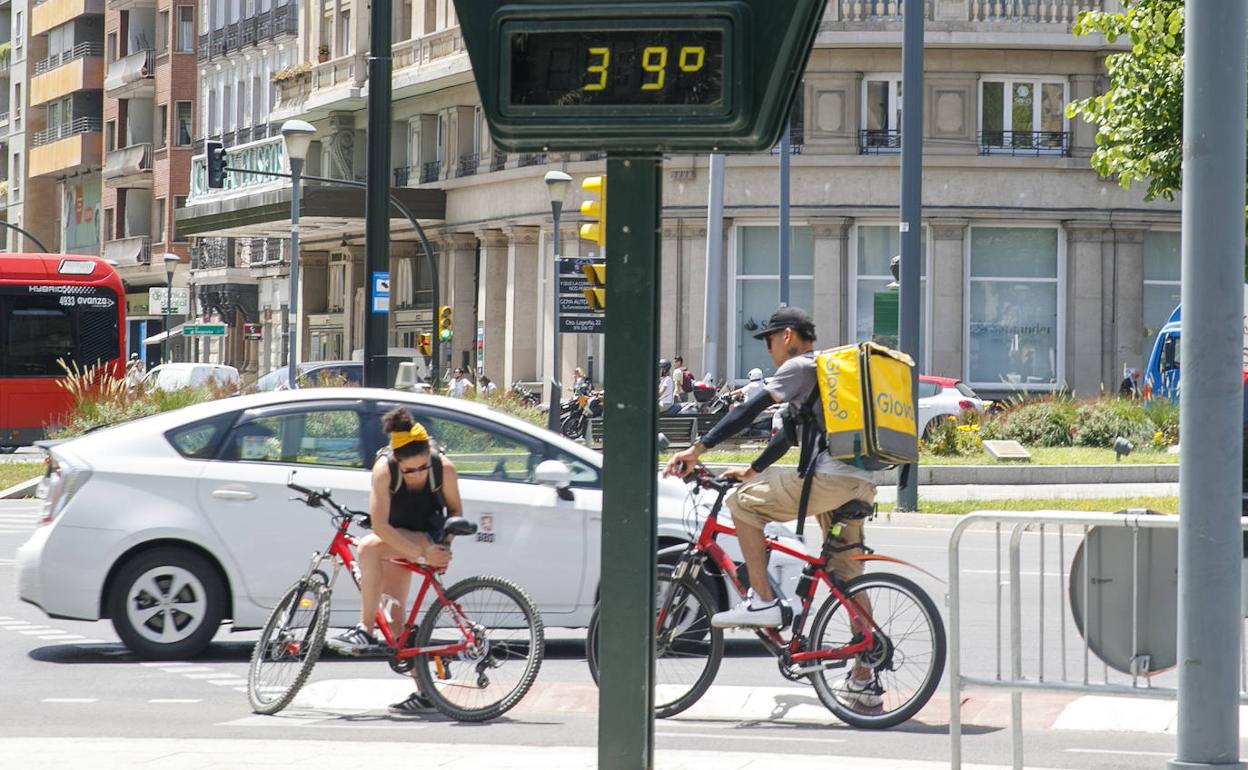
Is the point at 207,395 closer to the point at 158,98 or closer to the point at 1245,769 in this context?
the point at 1245,769

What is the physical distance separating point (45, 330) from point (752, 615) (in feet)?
95.7

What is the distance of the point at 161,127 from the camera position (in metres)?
77.9

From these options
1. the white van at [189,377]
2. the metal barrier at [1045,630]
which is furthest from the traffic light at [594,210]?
the metal barrier at [1045,630]

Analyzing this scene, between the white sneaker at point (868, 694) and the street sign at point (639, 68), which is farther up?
the street sign at point (639, 68)

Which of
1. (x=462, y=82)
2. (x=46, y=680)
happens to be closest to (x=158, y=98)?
(x=462, y=82)

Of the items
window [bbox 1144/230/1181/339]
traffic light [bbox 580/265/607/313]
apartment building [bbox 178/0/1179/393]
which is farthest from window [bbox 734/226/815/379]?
traffic light [bbox 580/265/607/313]

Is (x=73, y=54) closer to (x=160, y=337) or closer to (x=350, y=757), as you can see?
(x=160, y=337)

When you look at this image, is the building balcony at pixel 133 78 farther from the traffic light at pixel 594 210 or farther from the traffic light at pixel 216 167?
the traffic light at pixel 594 210

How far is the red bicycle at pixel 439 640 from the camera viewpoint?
31.6 ft

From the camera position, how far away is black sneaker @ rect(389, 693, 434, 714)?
988 centimetres

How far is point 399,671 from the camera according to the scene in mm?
9844

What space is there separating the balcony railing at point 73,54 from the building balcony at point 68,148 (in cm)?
263

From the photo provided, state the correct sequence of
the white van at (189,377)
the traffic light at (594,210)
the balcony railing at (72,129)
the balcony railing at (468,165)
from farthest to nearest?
the balcony railing at (72,129) < the balcony railing at (468,165) < the white van at (189,377) < the traffic light at (594,210)

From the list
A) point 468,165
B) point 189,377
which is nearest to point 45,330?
point 189,377
